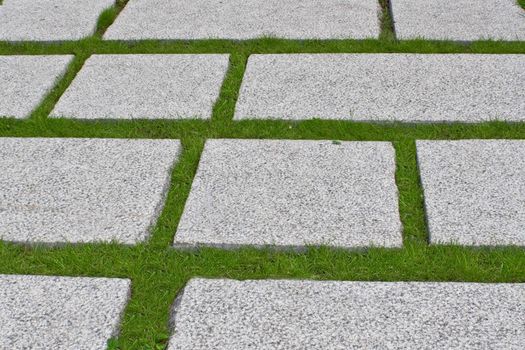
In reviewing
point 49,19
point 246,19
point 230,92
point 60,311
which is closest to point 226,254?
point 60,311

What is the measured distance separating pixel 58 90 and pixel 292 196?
4.26 ft

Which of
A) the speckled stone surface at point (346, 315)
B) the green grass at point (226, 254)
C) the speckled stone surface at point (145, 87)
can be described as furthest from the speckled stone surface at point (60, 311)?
the speckled stone surface at point (145, 87)

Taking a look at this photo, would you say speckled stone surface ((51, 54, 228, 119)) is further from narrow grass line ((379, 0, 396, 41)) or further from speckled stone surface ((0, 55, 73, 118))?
narrow grass line ((379, 0, 396, 41))

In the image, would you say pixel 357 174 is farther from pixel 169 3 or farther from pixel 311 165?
pixel 169 3

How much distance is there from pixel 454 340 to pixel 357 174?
749 mm

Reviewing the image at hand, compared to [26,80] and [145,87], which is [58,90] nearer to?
[26,80]

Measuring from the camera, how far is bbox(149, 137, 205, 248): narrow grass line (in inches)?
78.7

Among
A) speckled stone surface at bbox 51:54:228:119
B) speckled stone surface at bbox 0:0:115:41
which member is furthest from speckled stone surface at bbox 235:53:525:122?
speckled stone surface at bbox 0:0:115:41

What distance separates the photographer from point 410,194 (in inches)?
84.0

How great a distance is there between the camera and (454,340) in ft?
5.16

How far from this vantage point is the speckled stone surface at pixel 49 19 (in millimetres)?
3291

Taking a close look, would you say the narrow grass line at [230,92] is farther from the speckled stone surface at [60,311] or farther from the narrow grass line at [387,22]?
the speckled stone surface at [60,311]

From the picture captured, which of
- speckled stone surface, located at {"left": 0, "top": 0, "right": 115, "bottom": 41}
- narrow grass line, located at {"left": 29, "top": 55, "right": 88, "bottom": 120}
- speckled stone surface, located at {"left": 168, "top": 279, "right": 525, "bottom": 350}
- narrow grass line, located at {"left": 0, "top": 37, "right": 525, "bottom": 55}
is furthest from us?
speckled stone surface, located at {"left": 0, "top": 0, "right": 115, "bottom": 41}

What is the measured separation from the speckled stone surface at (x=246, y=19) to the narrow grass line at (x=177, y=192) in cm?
100
